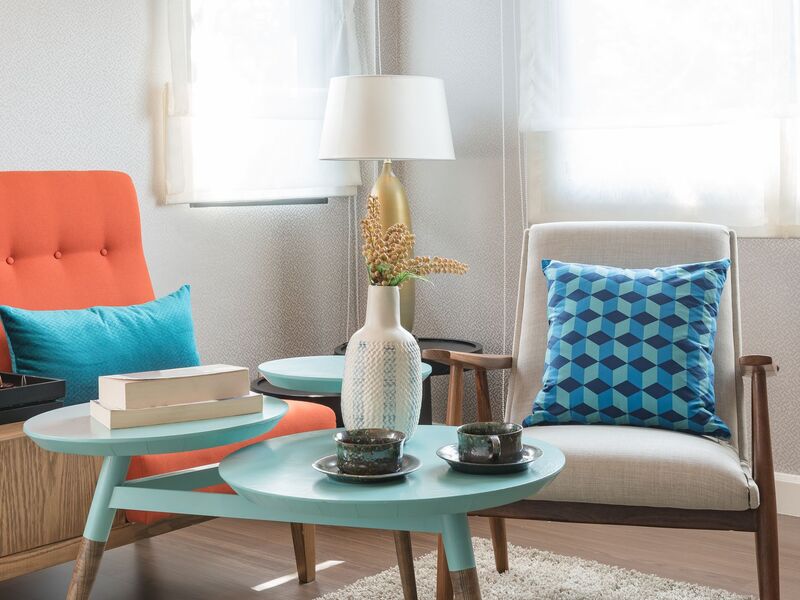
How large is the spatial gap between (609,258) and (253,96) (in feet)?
4.33

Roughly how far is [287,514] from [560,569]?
1073 mm

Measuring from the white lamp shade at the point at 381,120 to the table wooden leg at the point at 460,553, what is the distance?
1.61 metres

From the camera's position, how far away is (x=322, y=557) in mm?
2510

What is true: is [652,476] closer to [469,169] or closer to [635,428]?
[635,428]

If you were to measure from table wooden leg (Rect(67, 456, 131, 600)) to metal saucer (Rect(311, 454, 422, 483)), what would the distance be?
41 centimetres

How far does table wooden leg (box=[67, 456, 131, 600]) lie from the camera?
1684mm

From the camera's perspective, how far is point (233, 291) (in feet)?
10.5

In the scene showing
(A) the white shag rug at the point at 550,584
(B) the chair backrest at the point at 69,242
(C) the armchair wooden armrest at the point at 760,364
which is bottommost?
(A) the white shag rug at the point at 550,584

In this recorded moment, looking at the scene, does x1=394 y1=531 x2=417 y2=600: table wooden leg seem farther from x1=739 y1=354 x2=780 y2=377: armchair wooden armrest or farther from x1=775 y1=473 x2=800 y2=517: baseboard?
x1=775 y1=473 x2=800 y2=517: baseboard

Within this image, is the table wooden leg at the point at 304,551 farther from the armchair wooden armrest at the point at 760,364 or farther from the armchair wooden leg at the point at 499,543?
the armchair wooden armrest at the point at 760,364

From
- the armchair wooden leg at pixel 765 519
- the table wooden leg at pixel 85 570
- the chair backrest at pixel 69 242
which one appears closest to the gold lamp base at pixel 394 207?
the chair backrest at pixel 69 242

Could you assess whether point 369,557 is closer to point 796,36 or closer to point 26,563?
point 26,563

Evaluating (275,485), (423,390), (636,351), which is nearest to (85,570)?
(275,485)

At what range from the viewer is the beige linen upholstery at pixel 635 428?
1.80m
